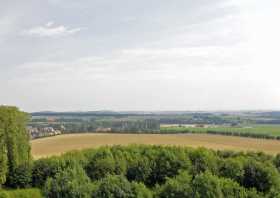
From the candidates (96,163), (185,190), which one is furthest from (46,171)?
(185,190)

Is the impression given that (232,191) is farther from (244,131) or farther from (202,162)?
(244,131)

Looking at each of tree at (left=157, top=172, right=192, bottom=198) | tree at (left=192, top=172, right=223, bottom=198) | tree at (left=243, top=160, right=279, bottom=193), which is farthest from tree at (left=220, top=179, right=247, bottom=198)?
tree at (left=243, top=160, right=279, bottom=193)

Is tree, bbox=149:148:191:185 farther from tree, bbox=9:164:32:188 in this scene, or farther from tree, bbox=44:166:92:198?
tree, bbox=9:164:32:188

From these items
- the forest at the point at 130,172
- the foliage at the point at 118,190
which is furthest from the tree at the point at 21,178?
the foliage at the point at 118,190

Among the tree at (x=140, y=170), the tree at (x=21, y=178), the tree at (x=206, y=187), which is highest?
the tree at (x=206, y=187)

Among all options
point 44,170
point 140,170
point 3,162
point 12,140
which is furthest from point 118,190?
point 12,140

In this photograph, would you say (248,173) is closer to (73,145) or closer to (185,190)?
(185,190)

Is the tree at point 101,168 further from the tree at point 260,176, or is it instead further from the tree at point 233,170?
the tree at point 260,176
